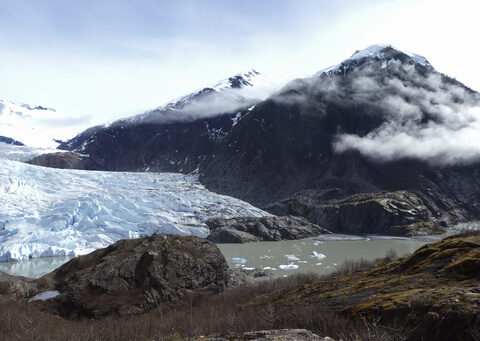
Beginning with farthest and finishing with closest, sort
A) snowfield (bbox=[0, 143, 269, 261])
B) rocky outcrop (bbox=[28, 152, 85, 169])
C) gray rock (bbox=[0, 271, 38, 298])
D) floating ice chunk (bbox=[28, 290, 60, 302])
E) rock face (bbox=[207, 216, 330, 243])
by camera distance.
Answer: rocky outcrop (bbox=[28, 152, 85, 169]) → rock face (bbox=[207, 216, 330, 243]) → snowfield (bbox=[0, 143, 269, 261]) → gray rock (bbox=[0, 271, 38, 298]) → floating ice chunk (bbox=[28, 290, 60, 302])

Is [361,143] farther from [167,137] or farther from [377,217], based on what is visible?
[167,137]

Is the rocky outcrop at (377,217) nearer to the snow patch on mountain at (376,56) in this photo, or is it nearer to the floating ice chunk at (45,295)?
the floating ice chunk at (45,295)

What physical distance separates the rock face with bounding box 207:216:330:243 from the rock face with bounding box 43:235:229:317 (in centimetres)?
3885

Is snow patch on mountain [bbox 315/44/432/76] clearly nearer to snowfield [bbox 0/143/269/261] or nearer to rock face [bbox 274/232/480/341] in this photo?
snowfield [bbox 0/143/269/261]

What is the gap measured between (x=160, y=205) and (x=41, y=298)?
47.1 m

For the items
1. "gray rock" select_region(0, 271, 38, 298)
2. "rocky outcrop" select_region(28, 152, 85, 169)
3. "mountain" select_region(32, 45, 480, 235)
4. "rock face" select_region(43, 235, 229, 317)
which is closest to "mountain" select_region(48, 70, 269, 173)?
"rocky outcrop" select_region(28, 152, 85, 169)

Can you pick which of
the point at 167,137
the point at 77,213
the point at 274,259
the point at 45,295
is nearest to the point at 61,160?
the point at 167,137

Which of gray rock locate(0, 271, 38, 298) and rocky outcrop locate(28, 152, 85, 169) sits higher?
rocky outcrop locate(28, 152, 85, 169)

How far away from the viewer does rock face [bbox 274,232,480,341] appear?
3898 mm

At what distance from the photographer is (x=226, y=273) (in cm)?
1551

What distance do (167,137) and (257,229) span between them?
129462mm

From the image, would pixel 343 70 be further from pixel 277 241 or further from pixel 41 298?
pixel 41 298

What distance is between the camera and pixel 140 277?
44.3 ft

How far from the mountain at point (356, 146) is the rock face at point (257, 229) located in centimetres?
1938
